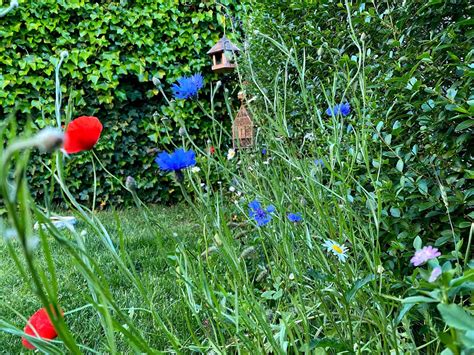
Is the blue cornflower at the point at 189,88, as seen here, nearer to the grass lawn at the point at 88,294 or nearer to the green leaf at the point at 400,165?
the grass lawn at the point at 88,294

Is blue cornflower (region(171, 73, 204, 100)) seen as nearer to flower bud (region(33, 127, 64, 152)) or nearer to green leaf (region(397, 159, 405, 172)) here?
green leaf (region(397, 159, 405, 172))

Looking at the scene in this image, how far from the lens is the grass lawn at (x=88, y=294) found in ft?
4.66

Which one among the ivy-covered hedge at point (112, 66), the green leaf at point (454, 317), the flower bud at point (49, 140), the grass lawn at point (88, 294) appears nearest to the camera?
the flower bud at point (49, 140)

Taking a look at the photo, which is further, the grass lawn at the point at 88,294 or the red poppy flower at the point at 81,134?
the grass lawn at the point at 88,294

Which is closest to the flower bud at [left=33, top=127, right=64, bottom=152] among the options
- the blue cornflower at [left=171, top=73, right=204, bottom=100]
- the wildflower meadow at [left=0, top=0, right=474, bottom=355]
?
the wildflower meadow at [left=0, top=0, right=474, bottom=355]

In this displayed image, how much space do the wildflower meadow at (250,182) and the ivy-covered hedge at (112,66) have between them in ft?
0.05

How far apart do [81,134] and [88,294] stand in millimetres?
1352

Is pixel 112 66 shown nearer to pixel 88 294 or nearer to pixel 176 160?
pixel 88 294

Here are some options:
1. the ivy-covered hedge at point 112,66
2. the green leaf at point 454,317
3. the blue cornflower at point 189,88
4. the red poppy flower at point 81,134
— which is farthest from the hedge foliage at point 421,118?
the ivy-covered hedge at point 112,66

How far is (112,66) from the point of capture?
364 cm

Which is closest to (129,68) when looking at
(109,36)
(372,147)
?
(109,36)

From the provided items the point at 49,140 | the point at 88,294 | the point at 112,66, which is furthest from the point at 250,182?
the point at 112,66

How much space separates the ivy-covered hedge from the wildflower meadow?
0.02 m

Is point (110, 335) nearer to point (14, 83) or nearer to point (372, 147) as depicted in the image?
point (372, 147)
